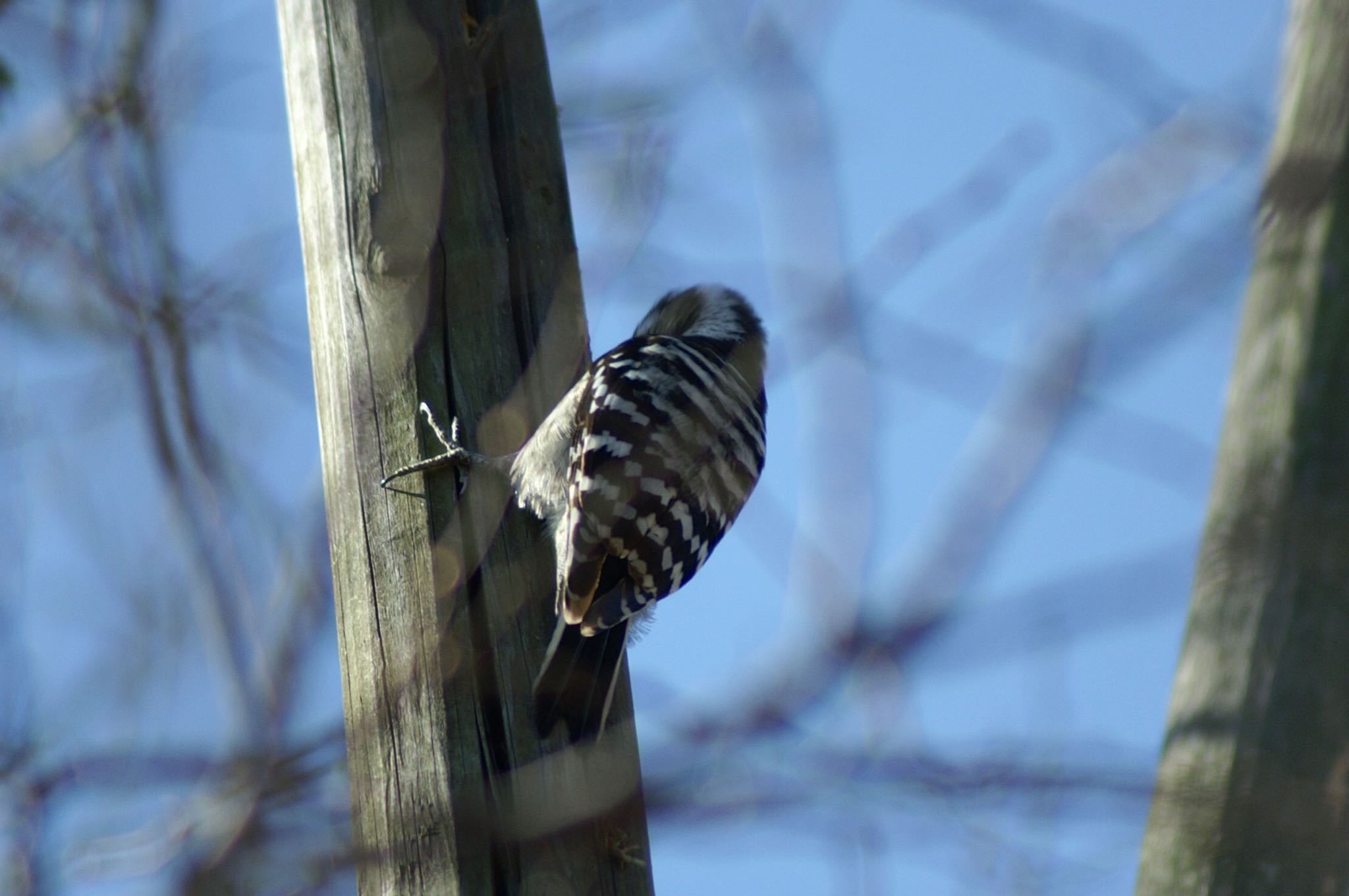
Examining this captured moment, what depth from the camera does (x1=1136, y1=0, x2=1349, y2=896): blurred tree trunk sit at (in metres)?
2.50

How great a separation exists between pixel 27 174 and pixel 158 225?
3.56 feet

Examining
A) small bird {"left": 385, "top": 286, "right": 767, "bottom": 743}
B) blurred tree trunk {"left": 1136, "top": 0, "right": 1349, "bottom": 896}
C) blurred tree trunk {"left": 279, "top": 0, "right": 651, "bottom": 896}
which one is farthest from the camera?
blurred tree trunk {"left": 1136, "top": 0, "right": 1349, "bottom": 896}

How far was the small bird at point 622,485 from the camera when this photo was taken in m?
2.34

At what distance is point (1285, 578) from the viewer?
8.84 feet

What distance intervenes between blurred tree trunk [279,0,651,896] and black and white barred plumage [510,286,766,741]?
0.07 metres

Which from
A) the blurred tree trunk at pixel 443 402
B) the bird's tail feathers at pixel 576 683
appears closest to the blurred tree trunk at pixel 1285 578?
the bird's tail feathers at pixel 576 683

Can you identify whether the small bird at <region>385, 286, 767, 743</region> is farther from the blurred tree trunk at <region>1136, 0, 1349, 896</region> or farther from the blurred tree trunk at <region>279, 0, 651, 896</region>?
the blurred tree trunk at <region>1136, 0, 1349, 896</region>

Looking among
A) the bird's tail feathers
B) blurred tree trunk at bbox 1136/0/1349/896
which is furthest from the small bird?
blurred tree trunk at bbox 1136/0/1349/896

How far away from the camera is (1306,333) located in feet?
9.38

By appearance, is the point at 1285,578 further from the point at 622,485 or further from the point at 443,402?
the point at 443,402

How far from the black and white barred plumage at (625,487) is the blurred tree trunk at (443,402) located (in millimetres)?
A: 66

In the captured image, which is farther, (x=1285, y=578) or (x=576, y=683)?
(x=1285, y=578)

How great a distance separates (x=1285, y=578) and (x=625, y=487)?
1.44m

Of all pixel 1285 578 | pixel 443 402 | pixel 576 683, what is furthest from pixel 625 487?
pixel 1285 578
